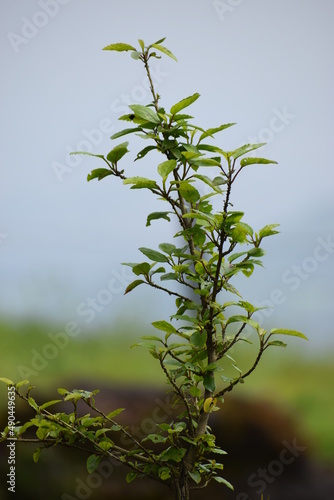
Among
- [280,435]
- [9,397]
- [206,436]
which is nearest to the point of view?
[206,436]

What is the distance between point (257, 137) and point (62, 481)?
145cm

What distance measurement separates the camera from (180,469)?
1466 mm

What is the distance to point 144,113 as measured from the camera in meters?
1.28

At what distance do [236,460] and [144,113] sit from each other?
1476 millimetres

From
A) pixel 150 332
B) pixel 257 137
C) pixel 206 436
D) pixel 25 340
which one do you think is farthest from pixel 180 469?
pixel 257 137

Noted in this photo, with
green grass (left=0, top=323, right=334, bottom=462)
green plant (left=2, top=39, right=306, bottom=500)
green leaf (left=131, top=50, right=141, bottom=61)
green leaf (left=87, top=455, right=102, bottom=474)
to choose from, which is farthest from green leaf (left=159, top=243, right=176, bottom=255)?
green grass (left=0, top=323, right=334, bottom=462)

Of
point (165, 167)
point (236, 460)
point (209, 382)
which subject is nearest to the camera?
point (165, 167)

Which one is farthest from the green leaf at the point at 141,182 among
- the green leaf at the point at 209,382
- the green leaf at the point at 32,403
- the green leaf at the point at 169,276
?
the green leaf at the point at 32,403

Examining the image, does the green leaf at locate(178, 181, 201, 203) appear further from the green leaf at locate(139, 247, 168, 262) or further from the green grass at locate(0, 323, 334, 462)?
the green grass at locate(0, 323, 334, 462)

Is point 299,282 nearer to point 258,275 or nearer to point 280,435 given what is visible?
point 258,275

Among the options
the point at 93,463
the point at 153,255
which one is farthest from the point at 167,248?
the point at 93,463

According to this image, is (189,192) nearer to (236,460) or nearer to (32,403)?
(32,403)

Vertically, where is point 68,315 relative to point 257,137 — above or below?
below

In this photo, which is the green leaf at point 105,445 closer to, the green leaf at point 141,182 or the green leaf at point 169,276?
the green leaf at point 169,276
